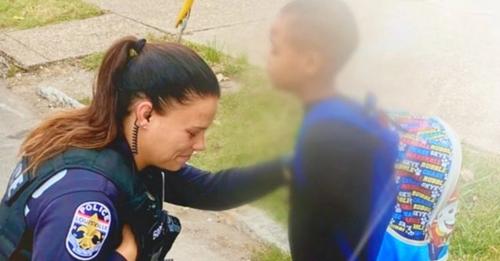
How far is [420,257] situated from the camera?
1.83m

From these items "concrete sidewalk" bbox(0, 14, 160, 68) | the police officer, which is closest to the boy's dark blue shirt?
the police officer

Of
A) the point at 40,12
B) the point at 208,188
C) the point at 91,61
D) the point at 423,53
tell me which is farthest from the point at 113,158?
the point at 40,12

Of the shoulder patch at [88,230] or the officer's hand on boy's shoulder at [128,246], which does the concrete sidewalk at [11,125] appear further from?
the shoulder patch at [88,230]

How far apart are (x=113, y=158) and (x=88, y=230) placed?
6.9 inches

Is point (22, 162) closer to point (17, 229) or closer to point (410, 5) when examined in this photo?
point (17, 229)

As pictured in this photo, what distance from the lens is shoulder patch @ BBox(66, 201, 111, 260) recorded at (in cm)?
156

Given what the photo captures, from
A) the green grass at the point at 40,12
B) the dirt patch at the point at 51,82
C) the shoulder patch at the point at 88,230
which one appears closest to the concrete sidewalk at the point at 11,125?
the dirt patch at the point at 51,82

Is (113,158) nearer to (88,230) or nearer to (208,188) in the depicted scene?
(88,230)

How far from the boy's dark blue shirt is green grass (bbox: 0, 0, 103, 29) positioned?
5.92m

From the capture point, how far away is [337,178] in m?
1.31

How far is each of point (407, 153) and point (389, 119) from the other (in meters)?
0.25

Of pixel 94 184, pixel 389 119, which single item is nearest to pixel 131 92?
pixel 94 184

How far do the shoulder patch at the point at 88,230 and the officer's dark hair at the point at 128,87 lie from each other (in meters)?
0.17

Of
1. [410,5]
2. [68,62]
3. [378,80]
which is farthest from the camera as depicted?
[68,62]
